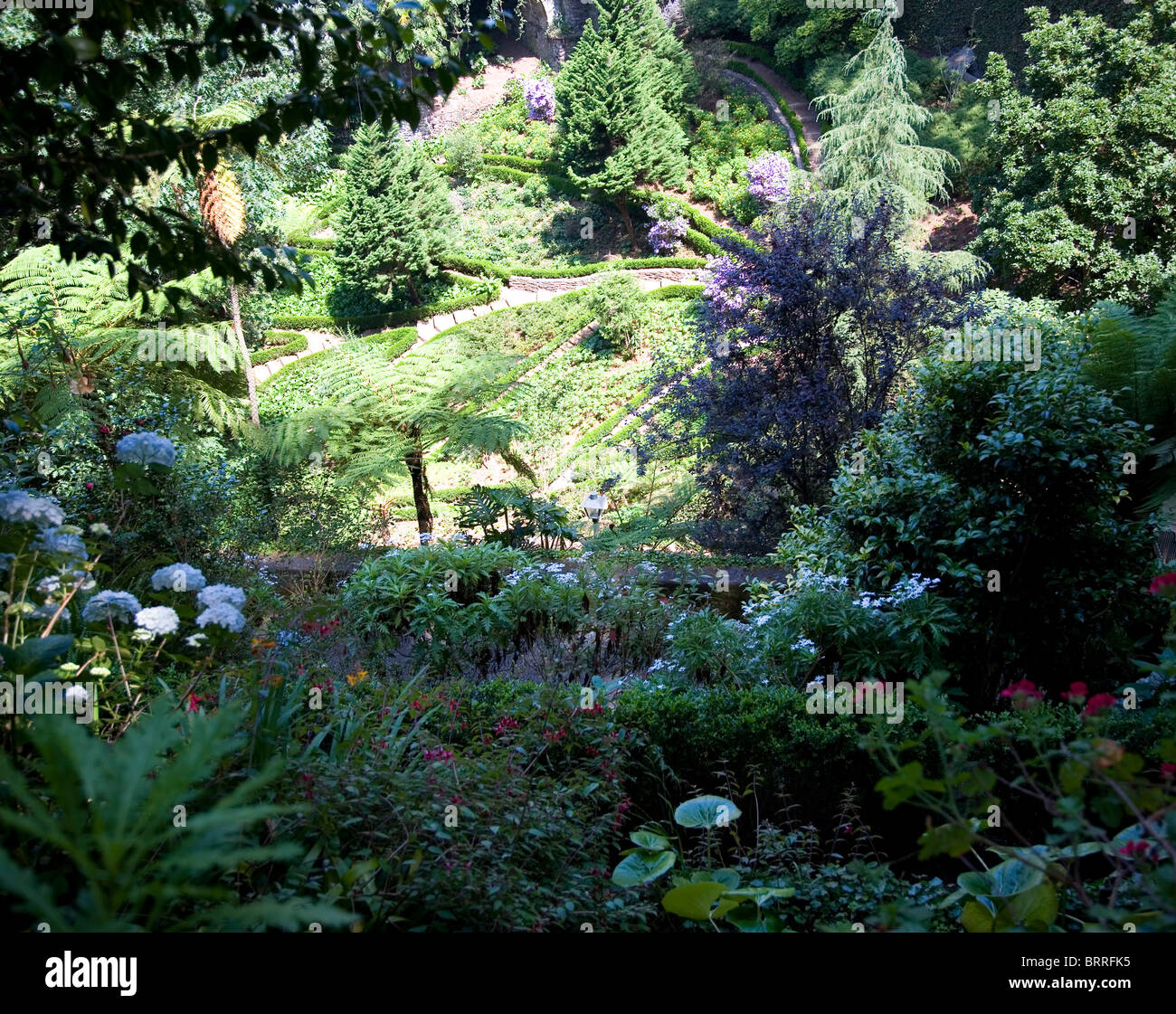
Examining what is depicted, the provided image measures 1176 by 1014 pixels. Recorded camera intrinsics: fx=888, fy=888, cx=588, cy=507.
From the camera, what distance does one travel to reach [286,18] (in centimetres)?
213

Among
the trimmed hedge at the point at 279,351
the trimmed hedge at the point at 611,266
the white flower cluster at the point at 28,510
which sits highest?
the trimmed hedge at the point at 611,266

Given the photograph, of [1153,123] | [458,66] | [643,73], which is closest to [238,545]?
[458,66]

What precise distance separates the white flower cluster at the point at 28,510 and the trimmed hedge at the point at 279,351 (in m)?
15.5

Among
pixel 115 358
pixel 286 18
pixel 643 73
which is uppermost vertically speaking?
pixel 643 73

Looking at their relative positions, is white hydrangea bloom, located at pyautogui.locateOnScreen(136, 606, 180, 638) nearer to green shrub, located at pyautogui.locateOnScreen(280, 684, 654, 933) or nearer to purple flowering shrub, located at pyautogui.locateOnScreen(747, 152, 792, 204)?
green shrub, located at pyautogui.locateOnScreen(280, 684, 654, 933)

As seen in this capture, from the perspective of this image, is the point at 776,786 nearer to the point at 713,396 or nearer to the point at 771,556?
the point at 771,556

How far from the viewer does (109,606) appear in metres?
2.59

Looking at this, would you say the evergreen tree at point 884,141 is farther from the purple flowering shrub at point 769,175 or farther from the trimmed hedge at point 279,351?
the trimmed hedge at point 279,351

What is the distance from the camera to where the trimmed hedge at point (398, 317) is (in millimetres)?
19047

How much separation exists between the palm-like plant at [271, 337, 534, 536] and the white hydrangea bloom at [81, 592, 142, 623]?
4654 millimetres

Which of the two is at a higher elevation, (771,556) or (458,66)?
(458,66)

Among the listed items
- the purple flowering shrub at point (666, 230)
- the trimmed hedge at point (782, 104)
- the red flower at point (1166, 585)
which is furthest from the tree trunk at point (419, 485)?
the trimmed hedge at point (782, 104)
